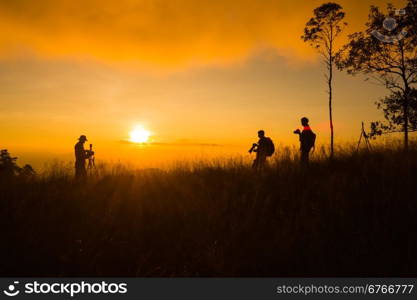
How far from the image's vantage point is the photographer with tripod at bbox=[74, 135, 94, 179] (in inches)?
469

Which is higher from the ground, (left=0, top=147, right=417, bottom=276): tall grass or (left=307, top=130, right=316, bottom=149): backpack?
(left=307, top=130, right=316, bottom=149): backpack

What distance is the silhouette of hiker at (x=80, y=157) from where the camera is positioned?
1191 cm

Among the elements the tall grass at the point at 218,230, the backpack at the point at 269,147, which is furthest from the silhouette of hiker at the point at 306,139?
the tall grass at the point at 218,230

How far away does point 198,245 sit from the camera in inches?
212

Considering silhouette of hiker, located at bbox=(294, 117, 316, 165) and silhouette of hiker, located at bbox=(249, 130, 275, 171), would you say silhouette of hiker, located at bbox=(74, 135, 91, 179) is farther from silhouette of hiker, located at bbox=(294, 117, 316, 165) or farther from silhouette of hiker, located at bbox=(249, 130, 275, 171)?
silhouette of hiker, located at bbox=(294, 117, 316, 165)

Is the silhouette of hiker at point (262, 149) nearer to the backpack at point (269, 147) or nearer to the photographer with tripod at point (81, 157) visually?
the backpack at point (269, 147)

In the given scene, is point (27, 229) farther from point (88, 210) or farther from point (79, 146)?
point (79, 146)

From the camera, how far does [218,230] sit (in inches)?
230

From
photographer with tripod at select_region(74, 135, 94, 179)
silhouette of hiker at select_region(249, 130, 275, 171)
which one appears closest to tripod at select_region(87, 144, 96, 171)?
photographer with tripod at select_region(74, 135, 94, 179)

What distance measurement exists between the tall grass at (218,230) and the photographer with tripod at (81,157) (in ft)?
9.84

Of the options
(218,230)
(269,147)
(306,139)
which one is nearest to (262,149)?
(269,147)

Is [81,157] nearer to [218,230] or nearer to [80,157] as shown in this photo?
[80,157]

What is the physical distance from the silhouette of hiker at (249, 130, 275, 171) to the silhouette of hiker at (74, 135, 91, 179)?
19.9 ft

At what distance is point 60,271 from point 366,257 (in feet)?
14.3
